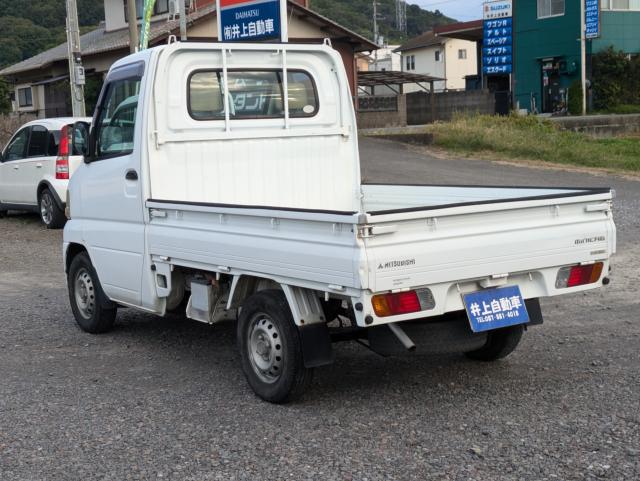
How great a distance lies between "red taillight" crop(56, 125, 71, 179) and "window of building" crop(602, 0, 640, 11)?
33627 mm

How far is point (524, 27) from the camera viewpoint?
44031 millimetres

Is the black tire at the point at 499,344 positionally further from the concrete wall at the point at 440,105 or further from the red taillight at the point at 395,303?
the concrete wall at the point at 440,105

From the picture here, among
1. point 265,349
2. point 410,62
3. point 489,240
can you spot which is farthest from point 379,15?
point 489,240

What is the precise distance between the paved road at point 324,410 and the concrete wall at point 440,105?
32.0m

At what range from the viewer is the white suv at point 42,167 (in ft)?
46.7

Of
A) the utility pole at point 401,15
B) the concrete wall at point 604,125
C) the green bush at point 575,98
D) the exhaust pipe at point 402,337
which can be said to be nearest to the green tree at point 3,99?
the concrete wall at point 604,125

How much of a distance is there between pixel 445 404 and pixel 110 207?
10.5 ft

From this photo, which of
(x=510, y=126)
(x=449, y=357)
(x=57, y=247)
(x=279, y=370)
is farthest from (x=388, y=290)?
(x=510, y=126)

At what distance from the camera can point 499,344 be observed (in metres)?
6.17

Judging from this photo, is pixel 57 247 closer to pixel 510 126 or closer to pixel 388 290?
pixel 388 290

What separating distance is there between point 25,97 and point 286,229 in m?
40.5

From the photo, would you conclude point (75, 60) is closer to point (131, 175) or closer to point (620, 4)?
point (131, 175)

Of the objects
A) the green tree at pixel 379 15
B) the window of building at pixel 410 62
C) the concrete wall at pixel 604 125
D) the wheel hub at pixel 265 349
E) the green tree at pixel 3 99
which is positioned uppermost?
the green tree at pixel 379 15

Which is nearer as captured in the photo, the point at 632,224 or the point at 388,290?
the point at 388,290
